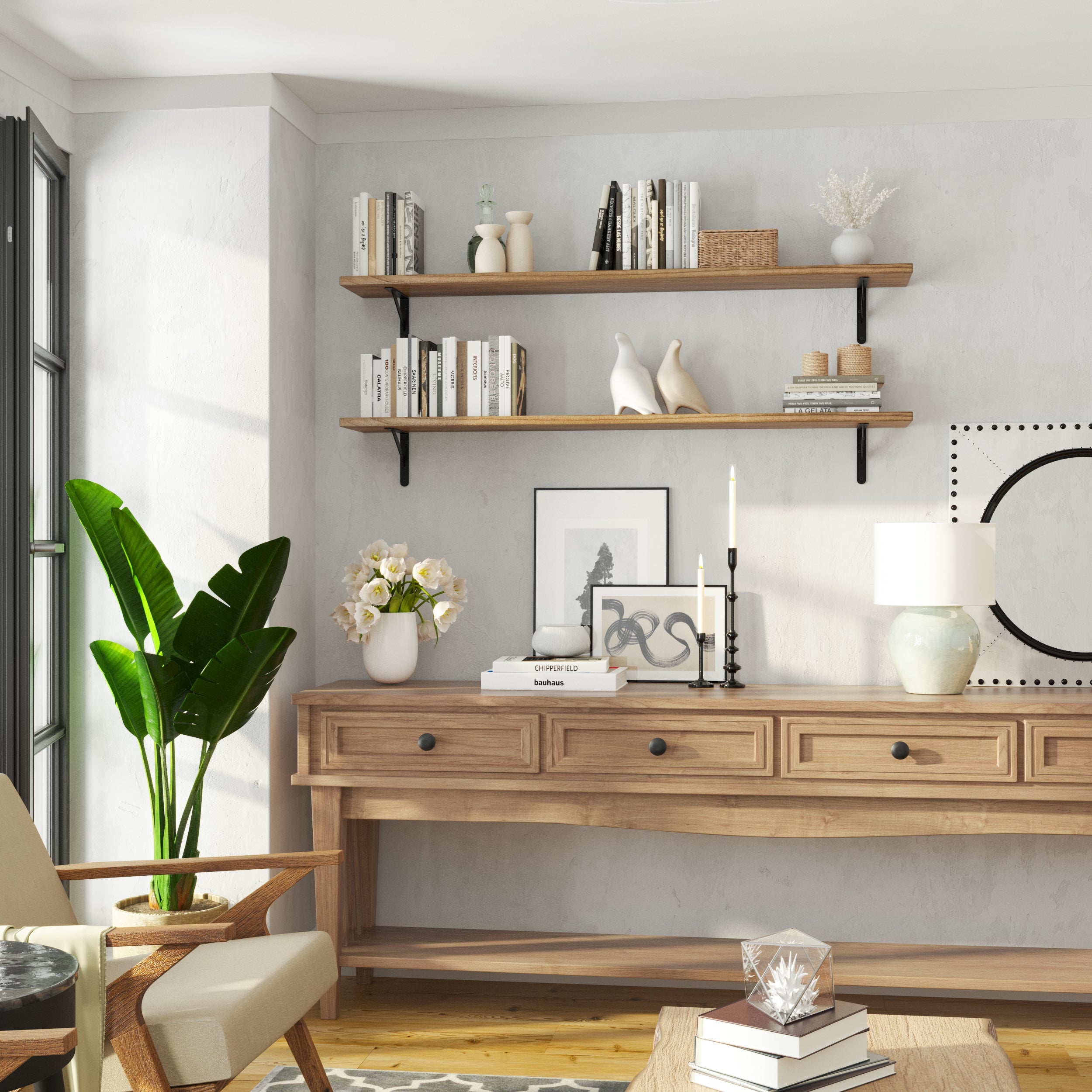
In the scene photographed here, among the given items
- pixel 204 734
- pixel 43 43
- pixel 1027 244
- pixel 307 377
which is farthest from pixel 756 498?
pixel 43 43

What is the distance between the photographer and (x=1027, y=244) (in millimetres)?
3266

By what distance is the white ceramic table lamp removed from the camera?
2.89 m

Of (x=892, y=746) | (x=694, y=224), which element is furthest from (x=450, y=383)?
(x=892, y=746)

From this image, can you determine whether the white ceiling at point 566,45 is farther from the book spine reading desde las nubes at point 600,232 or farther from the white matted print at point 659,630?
the white matted print at point 659,630

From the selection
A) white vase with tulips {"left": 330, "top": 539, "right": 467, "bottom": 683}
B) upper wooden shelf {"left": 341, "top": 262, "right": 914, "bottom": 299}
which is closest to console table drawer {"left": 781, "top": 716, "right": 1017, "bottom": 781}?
white vase with tulips {"left": 330, "top": 539, "right": 467, "bottom": 683}

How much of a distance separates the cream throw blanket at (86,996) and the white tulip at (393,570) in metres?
1.39

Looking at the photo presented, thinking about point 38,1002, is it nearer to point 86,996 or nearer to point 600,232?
point 86,996

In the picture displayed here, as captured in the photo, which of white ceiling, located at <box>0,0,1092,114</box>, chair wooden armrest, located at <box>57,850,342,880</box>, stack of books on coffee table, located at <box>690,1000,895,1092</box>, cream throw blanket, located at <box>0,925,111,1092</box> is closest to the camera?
stack of books on coffee table, located at <box>690,1000,895,1092</box>

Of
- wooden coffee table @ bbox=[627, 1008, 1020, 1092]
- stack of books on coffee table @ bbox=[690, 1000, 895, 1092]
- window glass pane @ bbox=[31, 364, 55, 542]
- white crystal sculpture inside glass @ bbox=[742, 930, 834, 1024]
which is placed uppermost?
window glass pane @ bbox=[31, 364, 55, 542]

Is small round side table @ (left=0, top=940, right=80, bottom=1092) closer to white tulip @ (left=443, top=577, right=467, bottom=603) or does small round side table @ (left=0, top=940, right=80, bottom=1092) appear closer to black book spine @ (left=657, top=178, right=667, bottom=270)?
white tulip @ (left=443, top=577, right=467, bottom=603)

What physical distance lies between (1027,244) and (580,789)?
1.99m

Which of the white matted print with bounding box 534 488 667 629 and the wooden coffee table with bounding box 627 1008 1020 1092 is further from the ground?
the white matted print with bounding box 534 488 667 629

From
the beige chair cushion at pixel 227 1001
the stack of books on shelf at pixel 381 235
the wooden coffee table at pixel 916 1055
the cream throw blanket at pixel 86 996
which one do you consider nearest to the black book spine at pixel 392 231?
the stack of books on shelf at pixel 381 235

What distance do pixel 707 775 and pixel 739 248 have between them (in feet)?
4.73
